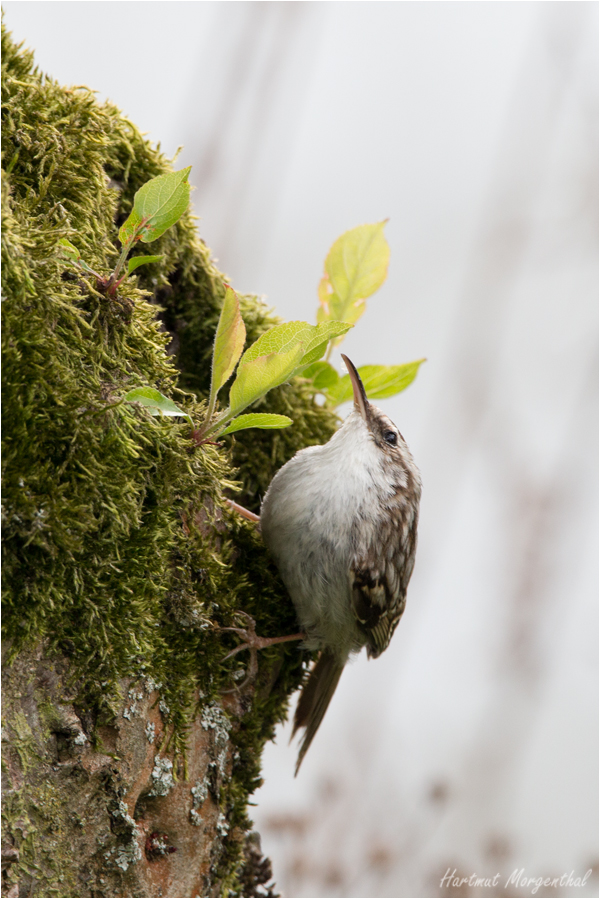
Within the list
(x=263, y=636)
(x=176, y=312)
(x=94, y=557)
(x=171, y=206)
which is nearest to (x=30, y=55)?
(x=171, y=206)

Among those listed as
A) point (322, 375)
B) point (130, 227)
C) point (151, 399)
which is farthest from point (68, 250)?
point (322, 375)

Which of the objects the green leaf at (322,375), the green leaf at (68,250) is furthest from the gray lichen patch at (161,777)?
the green leaf at (322,375)

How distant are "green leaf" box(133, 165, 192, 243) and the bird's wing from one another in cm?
129

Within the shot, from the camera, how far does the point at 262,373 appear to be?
165cm

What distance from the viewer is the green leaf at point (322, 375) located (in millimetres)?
2646

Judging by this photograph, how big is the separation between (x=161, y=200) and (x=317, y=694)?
193 centimetres

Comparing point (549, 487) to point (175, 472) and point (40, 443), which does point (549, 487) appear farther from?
point (40, 443)

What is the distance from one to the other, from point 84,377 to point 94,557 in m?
0.41

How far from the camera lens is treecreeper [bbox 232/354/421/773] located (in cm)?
234

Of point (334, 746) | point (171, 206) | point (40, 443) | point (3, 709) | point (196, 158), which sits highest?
point (196, 158)

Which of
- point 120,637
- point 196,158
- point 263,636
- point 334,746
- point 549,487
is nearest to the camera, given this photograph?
point 120,637

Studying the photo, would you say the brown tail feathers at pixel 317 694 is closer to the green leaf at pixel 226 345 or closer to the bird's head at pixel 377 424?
the bird's head at pixel 377 424

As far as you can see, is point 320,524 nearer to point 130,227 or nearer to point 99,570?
point 99,570

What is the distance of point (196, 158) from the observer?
338cm
